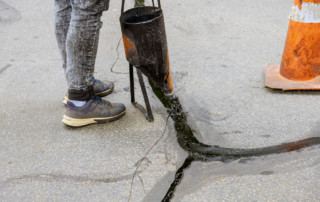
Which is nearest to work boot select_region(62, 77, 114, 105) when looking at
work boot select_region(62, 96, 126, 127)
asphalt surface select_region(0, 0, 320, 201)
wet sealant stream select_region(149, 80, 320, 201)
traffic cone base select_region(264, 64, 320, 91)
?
asphalt surface select_region(0, 0, 320, 201)

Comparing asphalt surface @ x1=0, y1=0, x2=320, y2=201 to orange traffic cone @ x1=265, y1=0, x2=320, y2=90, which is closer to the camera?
asphalt surface @ x1=0, y1=0, x2=320, y2=201

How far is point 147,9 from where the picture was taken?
6.74ft

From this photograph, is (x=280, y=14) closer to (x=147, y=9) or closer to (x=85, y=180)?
(x=147, y=9)

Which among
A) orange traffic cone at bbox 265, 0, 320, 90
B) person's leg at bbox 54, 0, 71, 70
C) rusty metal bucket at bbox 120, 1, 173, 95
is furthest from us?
orange traffic cone at bbox 265, 0, 320, 90

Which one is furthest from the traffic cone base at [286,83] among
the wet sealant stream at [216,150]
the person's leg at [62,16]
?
the person's leg at [62,16]

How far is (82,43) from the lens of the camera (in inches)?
78.9

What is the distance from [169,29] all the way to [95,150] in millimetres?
2023

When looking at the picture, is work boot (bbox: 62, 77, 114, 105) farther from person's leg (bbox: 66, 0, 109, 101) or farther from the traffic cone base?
the traffic cone base

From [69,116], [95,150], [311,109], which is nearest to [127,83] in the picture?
[69,116]

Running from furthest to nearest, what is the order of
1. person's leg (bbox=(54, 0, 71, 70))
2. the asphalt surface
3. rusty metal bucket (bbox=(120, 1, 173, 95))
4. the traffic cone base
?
the traffic cone base
person's leg (bbox=(54, 0, 71, 70))
rusty metal bucket (bbox=(120, 1, 173, 95))
the asphalt surface

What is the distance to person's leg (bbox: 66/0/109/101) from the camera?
1.93 meters

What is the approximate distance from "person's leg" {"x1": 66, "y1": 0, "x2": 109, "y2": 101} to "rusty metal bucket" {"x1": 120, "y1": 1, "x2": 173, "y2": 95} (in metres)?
0.17

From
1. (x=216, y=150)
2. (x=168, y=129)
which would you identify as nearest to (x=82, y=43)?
(x=168, y=129)

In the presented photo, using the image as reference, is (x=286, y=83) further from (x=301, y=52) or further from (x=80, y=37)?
(x=80, y=37)
